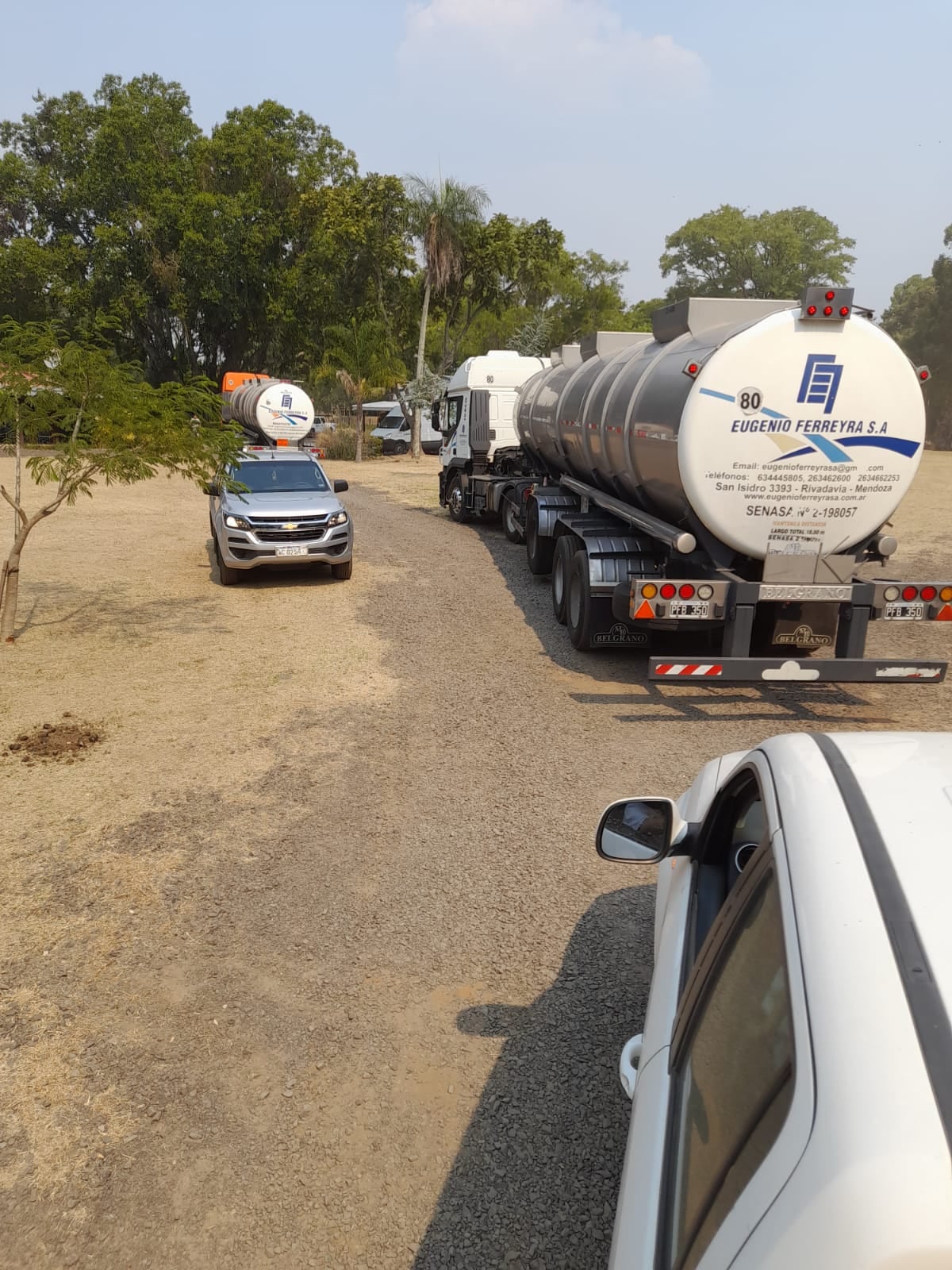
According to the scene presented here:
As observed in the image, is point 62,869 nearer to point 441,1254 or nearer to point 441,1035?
point 441,1035

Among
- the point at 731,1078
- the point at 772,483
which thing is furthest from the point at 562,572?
the point at 731,1078

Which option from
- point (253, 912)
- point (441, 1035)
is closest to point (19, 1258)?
point (441, 1035)

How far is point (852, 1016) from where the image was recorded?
1237 millimetres

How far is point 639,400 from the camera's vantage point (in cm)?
851

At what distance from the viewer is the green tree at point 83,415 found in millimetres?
8352

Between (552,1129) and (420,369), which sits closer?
(552,1129)

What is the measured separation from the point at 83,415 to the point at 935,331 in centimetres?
5239

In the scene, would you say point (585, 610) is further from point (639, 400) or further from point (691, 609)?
point (639, 400)

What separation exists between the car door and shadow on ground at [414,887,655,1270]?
3.24ft

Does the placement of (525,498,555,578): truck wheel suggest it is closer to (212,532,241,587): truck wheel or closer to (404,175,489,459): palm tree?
(212,532,241,587): truck wheel

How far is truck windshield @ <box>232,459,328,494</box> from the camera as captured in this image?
12.7 m

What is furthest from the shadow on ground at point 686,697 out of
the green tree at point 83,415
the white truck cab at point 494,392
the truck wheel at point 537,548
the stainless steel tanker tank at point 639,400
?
the white truck cab at point 494,392

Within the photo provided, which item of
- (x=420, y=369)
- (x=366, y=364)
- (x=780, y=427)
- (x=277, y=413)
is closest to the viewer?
(x=780, y=427)

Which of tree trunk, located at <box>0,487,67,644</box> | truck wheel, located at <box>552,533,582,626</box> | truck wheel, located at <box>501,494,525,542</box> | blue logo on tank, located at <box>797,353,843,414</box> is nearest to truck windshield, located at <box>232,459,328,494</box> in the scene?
tree trunk, located at <box>0,487,67,644</box>
